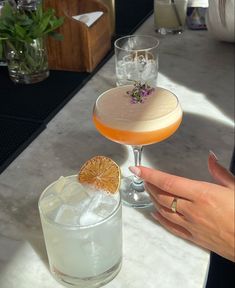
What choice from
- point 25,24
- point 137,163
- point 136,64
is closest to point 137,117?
point 137,163

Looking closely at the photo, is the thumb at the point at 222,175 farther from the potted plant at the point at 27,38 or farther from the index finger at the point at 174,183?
the potted plant at the point at 27,38

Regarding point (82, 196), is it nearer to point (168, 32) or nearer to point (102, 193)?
point (102, 193)

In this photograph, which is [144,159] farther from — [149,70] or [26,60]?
[26,60]

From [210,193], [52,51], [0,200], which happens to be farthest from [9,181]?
[52,51]

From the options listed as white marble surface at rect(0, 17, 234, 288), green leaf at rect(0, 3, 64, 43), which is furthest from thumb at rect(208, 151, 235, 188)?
green leaf at rect(0, 3, 64, 43)

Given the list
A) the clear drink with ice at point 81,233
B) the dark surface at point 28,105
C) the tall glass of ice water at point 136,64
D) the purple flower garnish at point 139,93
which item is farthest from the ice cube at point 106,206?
the tall glass of ice water at point 136,64

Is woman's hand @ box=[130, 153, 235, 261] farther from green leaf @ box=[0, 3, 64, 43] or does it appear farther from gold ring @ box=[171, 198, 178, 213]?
green leaf @ box=[0, 3, 64, 43]
